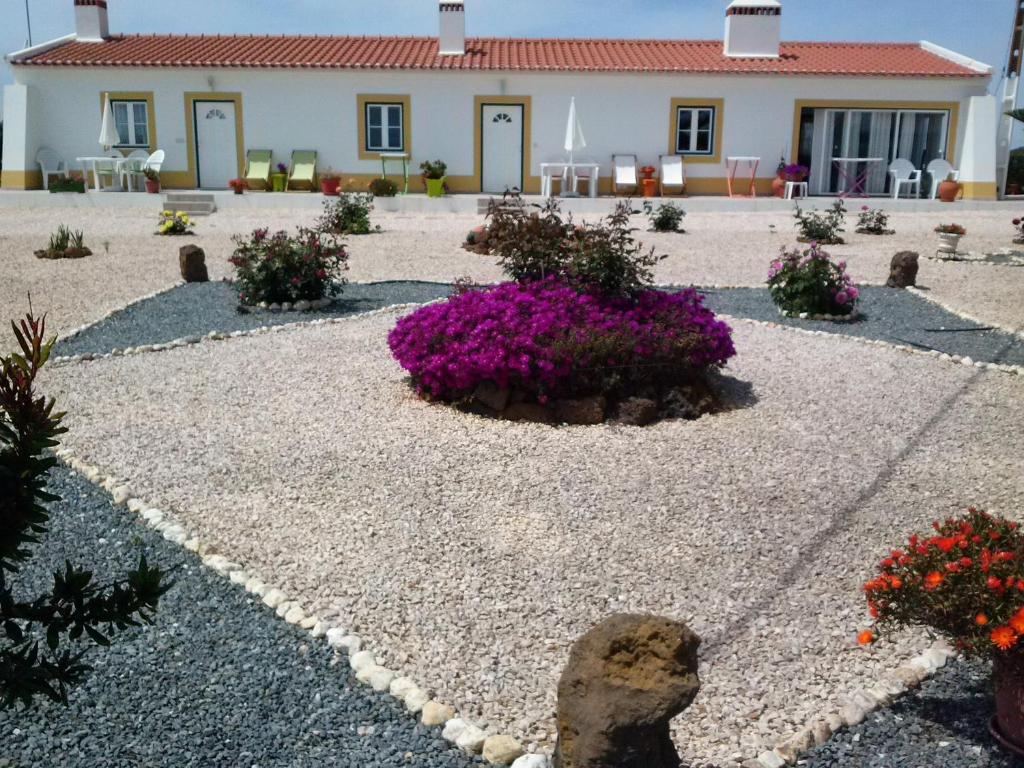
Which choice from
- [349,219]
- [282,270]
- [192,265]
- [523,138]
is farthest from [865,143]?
[282,270]

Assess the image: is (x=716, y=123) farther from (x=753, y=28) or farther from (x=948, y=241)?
(x=948, y=241)

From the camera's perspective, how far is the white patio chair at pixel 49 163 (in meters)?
22.7

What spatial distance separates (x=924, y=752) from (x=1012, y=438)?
12.2 ft

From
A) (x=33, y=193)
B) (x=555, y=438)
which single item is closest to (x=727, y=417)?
(x=555, y=438)

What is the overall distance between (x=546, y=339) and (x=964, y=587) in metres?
3.77

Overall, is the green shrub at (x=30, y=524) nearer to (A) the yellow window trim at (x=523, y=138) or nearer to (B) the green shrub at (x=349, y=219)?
(B) the green shrub at (x=349, y=219)

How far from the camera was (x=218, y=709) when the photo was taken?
A: 3.28 m

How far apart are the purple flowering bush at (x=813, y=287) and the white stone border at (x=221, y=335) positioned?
149 inches

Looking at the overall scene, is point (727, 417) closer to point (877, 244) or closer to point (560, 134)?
point (877, 244)

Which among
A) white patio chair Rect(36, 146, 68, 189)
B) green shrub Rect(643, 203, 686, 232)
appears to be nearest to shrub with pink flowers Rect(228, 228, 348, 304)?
green shrub Rect(643, 203, 686, 232)

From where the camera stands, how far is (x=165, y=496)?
5.10 m

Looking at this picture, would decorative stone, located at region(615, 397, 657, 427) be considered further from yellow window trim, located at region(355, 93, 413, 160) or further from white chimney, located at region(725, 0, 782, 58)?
white chimney, located at region(725, 0, 782, 58)

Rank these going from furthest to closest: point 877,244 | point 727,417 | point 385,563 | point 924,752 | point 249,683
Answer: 1. point 877,244
2. point 727,417
3. point 385,563
4. point 249,683
5. point 924,752

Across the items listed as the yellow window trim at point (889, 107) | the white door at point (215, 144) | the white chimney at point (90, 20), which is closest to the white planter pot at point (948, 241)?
the yellow window trim at point (889, 107)
